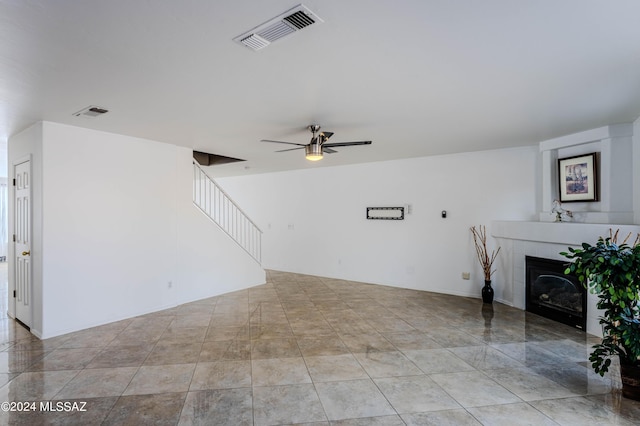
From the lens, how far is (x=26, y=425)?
2.31 metres

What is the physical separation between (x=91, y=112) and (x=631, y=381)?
5.81 metres

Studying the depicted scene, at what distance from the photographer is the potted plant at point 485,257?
561 cm

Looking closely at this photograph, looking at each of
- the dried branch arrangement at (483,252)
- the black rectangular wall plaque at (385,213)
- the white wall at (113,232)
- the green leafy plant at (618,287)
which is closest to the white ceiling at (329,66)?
the white wall at (113,232)

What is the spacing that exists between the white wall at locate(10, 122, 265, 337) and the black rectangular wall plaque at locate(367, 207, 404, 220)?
335 centimetres

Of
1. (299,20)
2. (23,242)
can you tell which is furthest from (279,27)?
(23,242)

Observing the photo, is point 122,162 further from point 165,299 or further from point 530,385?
Answer: point 530,385

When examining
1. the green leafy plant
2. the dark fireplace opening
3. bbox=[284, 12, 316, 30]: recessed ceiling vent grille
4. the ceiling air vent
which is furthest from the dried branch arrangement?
the ceiling air vent

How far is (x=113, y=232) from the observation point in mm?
4559

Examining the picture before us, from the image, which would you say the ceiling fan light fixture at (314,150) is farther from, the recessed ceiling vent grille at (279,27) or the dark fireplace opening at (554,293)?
the dark fireplace opening at (554,293)

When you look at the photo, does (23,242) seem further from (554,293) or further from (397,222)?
(554,293)

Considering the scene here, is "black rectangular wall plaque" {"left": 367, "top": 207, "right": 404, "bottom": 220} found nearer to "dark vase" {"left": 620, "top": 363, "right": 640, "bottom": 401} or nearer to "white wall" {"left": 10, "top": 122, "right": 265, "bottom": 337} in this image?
"white wall" {"left": 10, "top": 122, "right": 265, "bottom": 337}

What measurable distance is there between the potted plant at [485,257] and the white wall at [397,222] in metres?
0.13

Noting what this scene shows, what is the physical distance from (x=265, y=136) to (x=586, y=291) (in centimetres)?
489

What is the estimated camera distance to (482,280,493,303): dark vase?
558 cm
